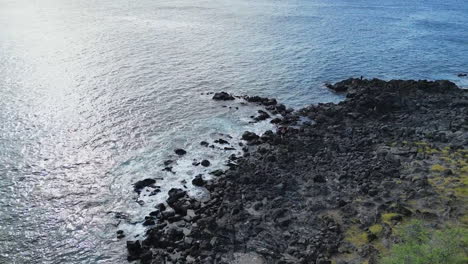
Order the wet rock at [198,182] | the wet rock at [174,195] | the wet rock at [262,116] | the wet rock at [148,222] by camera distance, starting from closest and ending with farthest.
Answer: the wet rock at [148,222], the wet rock at [174,195], the wet rock at [198,182], the wet rock at [262,116]

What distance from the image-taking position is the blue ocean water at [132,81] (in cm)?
3372

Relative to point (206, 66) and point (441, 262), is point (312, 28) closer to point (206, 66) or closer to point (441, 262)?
point (206, 66)

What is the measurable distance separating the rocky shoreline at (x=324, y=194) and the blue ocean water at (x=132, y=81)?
3.90 meters

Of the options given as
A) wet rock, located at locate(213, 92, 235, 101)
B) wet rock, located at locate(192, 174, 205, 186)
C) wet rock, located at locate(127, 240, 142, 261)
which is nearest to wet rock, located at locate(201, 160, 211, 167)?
wet rock, located at locate(192, 174, 205, 186)

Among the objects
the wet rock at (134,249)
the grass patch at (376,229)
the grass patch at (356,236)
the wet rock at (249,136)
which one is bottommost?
the wet rock at (134,249)

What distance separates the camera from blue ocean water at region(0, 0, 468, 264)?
3372 centimetres

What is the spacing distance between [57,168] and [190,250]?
61.5 feet

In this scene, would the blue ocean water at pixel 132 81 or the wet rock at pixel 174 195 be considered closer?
the blue ocean water at pixel 132 81

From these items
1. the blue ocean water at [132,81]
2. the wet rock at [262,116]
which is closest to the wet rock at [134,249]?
the blue ocean water at [132,81]

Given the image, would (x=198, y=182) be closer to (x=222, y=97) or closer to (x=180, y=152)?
(x=180, y=152)

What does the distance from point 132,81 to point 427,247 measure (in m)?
49.0

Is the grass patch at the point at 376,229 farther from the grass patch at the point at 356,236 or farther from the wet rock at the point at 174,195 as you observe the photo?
the wet rock at the point at 174,195

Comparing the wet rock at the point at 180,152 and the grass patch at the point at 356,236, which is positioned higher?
the wet rock at the point at 180,152

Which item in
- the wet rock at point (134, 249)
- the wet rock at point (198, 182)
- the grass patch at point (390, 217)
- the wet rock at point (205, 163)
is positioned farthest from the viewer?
the wet rock at point (205, 163)
